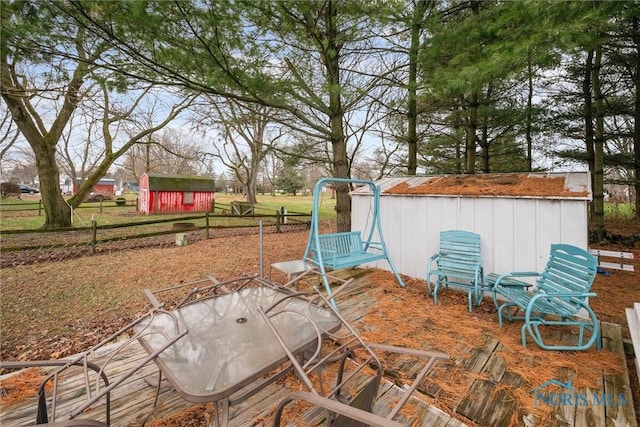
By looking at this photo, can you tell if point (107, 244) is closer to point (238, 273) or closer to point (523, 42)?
point (238, 273)

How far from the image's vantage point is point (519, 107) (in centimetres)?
806

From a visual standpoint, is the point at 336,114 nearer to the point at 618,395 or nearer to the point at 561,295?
the point at 561,295

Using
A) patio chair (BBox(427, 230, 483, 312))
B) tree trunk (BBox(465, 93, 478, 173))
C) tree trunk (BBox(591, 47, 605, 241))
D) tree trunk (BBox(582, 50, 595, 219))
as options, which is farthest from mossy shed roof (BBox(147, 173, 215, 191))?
tree trunk (BBox(591, 47, 605, 241))

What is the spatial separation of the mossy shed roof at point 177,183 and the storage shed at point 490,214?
16.2m

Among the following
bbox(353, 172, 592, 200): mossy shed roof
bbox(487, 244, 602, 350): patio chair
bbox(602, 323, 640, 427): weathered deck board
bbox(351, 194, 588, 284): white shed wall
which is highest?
bbox(353, 172, 592, 200): mossy shed roof

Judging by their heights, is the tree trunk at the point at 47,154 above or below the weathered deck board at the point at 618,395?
above

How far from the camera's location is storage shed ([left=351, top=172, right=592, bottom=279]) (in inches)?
138

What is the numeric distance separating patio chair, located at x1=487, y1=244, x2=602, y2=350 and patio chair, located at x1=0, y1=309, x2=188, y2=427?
123 inches

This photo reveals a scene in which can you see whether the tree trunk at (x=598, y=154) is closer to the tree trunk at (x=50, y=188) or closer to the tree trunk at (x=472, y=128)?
the tree trunk at (x=472, y=128)

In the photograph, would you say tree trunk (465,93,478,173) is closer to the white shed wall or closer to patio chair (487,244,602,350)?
the white shed wall

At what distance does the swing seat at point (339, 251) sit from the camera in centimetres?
387

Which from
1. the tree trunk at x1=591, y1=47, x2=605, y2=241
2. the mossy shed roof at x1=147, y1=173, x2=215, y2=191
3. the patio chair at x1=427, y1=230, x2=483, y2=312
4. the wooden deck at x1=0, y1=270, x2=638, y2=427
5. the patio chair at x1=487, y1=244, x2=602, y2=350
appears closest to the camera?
the wooden deck at x1=0, y1=270, x2=638, y2=427

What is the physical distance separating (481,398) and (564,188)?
3.10m

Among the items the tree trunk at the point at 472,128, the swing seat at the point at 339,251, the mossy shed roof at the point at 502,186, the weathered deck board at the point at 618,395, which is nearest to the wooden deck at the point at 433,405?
the weathered deck board at the point at 618,395
